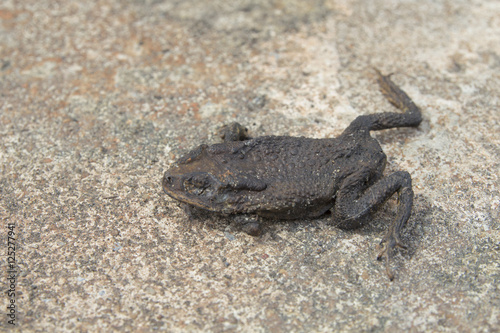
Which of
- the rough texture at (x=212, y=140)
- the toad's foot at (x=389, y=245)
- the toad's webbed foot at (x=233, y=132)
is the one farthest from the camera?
the toad's webbed foot at (x=233, y=132)

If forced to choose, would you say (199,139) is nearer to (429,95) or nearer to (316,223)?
(316,223)

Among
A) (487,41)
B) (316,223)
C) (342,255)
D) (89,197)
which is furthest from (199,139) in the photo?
(487,41)

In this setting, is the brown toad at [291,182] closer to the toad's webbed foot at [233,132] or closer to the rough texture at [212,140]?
the rough texture at [212,140]

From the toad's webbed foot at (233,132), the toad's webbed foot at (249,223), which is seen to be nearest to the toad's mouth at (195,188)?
the toad's webbed foot at (249,223)

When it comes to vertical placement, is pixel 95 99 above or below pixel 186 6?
below

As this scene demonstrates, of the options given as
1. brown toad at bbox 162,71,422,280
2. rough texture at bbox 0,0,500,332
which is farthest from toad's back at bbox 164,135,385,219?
rough texture at bbox 0,0,500,332

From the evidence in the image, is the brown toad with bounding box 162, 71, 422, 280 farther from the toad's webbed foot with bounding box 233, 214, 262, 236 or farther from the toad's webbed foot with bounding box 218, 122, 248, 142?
the toad's webbed foot with bounding box 218, 122, 248, 142
